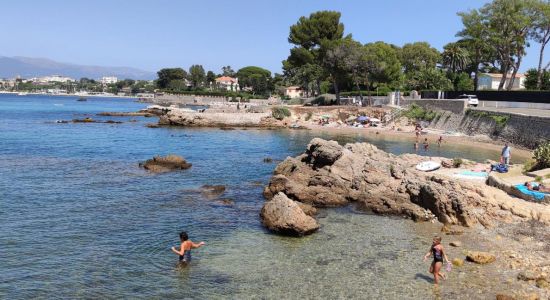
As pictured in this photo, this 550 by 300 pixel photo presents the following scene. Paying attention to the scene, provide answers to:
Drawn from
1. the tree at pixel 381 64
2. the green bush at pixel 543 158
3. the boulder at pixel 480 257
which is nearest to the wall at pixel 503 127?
the green bush at pixel 543 158

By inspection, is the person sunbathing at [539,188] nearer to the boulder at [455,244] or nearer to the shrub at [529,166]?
the shrub at [529,166]

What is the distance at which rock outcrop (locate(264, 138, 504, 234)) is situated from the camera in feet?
67.9

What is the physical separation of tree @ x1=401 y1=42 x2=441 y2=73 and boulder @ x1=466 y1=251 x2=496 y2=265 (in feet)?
318

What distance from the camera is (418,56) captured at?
109 m

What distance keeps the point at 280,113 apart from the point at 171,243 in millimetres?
59887

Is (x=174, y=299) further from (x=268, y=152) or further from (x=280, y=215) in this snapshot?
(x=268, y=152)

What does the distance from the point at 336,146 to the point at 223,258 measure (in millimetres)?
12273

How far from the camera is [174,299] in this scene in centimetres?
1346

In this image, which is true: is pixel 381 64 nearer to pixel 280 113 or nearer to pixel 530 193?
pixel 280 113

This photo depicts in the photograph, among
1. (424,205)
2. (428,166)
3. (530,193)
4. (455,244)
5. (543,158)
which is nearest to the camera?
(455,244)

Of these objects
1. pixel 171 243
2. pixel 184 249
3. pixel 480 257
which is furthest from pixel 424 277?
pixel 171 243

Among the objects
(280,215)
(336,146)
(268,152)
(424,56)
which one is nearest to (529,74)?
(424,56)

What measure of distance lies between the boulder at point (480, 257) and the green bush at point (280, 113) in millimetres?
60179

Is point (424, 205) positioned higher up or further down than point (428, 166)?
further down
